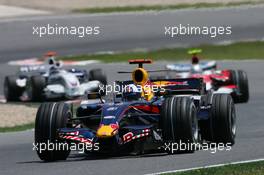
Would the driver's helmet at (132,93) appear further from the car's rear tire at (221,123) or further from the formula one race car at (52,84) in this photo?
the formula one race car at (52,84)

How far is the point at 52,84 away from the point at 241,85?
623cm

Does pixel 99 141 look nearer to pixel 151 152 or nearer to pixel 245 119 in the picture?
pixel 151 152

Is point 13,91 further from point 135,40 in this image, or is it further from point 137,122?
point 137,122

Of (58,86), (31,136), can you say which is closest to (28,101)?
(58,86)

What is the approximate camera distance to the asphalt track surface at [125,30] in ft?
131

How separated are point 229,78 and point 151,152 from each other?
373 inches

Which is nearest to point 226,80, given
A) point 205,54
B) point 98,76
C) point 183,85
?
point 98,76

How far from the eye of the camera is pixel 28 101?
28.3 metres

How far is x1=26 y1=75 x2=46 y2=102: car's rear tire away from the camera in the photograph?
91.4 ft

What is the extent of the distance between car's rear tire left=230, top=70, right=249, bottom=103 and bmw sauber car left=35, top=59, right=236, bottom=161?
308 inches

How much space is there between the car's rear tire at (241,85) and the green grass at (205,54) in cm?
1129

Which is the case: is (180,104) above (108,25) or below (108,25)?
below

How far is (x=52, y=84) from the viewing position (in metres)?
28.3

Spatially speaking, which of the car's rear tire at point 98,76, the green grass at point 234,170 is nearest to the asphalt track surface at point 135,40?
the car's rear tire at point 98,76
